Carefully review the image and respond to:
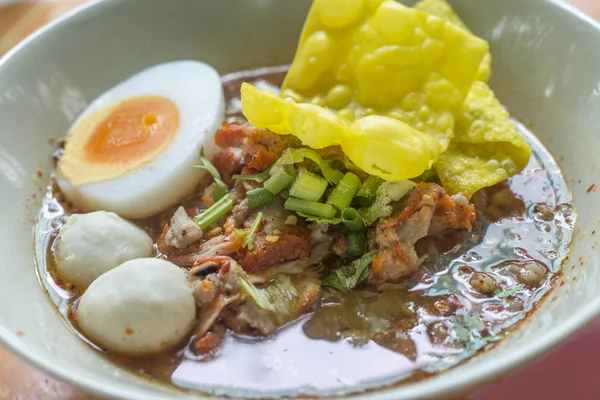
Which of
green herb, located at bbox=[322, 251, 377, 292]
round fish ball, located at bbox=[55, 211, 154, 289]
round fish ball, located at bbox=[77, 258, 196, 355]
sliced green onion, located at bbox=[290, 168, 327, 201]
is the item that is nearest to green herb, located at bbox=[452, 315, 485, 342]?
green herb, located at bbox=[322, 251, 377, 292]

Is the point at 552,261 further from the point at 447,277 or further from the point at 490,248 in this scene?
the point at 447,277

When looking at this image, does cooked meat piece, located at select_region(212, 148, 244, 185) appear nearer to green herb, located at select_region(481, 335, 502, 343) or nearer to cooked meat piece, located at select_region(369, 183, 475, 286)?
cooked meat piece, located at select_region(369, 183, 475, 286)

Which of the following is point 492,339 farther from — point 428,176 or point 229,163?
point 229,163

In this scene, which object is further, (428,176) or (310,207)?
(428,176)

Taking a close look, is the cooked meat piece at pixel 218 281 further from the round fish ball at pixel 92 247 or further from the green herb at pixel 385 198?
the green herb at pixel 385 198

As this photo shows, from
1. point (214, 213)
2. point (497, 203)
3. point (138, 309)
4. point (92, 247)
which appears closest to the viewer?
point (138, 309)

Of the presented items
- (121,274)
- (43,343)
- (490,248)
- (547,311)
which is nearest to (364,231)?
(490,248)

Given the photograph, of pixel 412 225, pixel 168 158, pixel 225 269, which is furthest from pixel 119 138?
pixel 412 225

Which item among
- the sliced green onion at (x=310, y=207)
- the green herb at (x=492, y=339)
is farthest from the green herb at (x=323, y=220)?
the green herb at (x=492, y=339)
